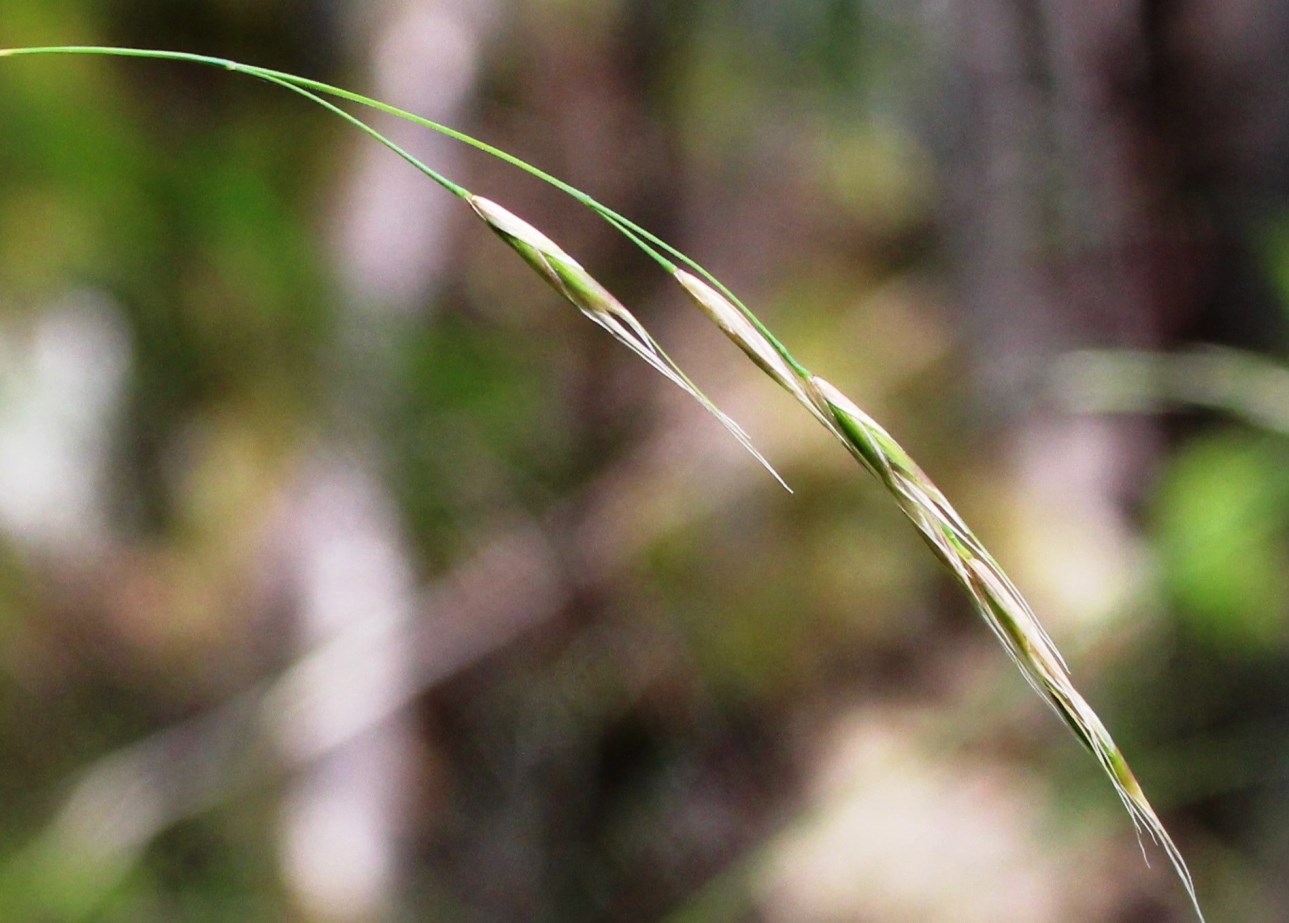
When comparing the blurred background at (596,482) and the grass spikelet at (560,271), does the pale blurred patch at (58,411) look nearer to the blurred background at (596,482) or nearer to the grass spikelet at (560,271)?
the blurred background at (596,482)

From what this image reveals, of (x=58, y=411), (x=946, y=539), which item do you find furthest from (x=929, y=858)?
(x=58, y=411)

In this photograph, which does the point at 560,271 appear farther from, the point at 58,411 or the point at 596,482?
the point at 58,411

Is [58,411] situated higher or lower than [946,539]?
higher

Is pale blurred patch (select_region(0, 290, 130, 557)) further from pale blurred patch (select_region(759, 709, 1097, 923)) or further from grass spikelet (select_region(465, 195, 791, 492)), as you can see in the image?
grass spikelet (select_region(465, 195, 791, 492))

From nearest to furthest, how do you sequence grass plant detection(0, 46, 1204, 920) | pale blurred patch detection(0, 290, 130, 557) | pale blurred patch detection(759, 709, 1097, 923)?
grass plant detection(0, 46, 1204, 920) → pale blurred patch detection(759, 709, 1097, 923) → pale blurred patch detection(0, 290, 130, 557)

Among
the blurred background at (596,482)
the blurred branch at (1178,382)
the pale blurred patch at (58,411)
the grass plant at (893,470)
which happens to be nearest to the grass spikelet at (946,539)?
the grass plant at (893,470)

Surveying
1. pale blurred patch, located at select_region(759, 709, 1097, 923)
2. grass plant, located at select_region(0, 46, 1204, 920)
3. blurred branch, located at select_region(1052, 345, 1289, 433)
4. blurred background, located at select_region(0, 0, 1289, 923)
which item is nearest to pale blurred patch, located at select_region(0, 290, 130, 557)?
blurred background, located at select_region(0, 0, 1289, 923)

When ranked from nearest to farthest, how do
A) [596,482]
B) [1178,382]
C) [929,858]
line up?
[1178,382]
[929,858]
[596,482]

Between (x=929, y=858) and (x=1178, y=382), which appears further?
(x=929, y=858)
